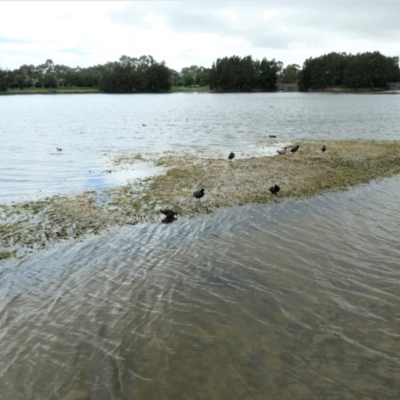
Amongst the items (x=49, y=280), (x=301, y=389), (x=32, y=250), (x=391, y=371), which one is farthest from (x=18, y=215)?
(x=391, y=371)

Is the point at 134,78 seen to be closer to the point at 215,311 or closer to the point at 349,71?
the point at 349,71

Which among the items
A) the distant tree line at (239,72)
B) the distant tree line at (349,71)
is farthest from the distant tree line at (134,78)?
the distant tree line at (349,71)

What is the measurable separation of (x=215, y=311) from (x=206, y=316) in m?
0.23

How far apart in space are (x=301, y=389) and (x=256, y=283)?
115 inches

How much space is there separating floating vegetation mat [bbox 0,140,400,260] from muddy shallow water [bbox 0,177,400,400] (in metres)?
1.34

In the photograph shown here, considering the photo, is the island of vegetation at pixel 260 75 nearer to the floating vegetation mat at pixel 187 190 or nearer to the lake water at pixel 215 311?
the floating vegetation mat at pixel 187 190

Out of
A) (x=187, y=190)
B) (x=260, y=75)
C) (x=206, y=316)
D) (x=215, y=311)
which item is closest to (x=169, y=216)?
(x=187, y=190)

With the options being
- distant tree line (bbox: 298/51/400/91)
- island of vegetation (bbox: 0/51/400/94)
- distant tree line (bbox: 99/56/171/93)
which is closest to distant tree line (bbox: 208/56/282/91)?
island of vegetation (bbox: 0/51/400/94)

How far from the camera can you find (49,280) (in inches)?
320

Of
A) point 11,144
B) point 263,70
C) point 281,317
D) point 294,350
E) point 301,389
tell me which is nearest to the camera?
point 301,389

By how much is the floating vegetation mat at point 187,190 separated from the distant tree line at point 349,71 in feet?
507

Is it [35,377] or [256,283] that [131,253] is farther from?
[35,377]

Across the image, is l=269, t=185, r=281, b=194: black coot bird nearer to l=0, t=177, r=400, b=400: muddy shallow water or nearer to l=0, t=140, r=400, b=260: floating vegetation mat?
l=0, t=140, r=400, b=260: floating vegetation mat

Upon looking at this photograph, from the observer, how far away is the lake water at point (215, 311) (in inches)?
210
